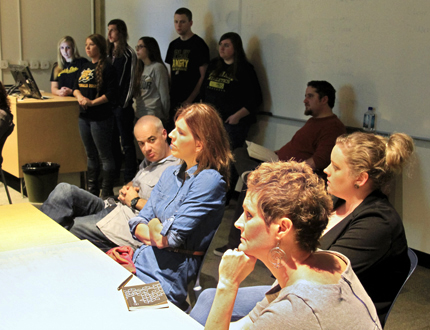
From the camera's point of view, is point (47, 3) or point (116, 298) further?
point (47, 3)

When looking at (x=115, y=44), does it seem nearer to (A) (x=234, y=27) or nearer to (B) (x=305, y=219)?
(A) (x=234, y=27)

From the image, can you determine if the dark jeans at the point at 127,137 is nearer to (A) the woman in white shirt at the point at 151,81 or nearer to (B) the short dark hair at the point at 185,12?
(A) the woman in white shirt at the point at 151,81

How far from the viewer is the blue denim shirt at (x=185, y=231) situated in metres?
1.82

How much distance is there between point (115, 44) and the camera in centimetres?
484

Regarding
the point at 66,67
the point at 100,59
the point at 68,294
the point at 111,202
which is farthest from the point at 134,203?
Answer: the point at 66,67

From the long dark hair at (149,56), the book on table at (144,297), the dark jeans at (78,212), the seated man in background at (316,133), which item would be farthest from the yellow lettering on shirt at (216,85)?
the book on table at (144,297)

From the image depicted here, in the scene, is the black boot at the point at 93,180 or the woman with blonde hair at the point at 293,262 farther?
the black boot at the point at 93,180

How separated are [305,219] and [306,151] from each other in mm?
2538

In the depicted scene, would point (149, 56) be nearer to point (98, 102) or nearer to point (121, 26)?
point (121, 26)

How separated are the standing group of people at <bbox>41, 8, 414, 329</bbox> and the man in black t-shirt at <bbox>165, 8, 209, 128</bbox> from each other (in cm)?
54

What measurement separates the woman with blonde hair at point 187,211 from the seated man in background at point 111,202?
1.21 feet

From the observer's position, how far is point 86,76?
4.36 metres

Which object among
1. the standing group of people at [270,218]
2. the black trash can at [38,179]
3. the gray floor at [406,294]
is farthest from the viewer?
the black trash can at [38,179]

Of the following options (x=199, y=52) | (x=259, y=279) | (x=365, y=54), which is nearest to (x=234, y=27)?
(x=199, y=52)
